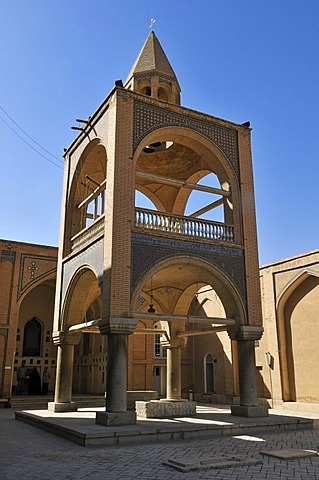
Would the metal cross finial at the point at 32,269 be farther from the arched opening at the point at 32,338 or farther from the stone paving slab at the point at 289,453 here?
the stone paving slab at the point at 289,453

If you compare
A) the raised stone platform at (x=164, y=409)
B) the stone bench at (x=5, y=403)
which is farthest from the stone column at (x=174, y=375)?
the stone bench at (x=5, y=403)

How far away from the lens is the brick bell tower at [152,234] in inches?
440

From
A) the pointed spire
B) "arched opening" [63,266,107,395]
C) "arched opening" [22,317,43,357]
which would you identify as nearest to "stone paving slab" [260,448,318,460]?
"arched opening" [63,266,107,395]

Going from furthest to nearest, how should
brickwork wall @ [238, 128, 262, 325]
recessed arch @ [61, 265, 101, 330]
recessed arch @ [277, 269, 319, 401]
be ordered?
recessed arch @ [277, 269, 319, 401], recessed arch @ [61, 265, 101, 330], brickwork wall @ [238, 128, 262, 325]

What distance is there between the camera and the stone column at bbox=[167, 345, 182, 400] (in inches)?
615

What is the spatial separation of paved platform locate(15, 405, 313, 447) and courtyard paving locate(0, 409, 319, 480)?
244 millimetres

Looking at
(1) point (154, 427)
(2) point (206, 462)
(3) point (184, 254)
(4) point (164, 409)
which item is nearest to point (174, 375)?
(4) point (164, 409)

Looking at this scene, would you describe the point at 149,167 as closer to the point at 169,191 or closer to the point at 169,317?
the point at 169,191

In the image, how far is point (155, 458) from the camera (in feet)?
25.6

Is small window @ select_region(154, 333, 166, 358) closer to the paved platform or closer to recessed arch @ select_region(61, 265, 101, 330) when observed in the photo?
recessed arch @ select_region(61, 265, 101, 330)

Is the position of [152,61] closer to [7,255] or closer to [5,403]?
[7,255]

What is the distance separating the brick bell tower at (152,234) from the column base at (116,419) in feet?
0.07

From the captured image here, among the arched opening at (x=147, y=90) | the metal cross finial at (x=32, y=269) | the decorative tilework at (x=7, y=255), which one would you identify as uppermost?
the arched opening at (x=147, y=90)

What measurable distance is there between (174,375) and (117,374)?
18.6 ft
